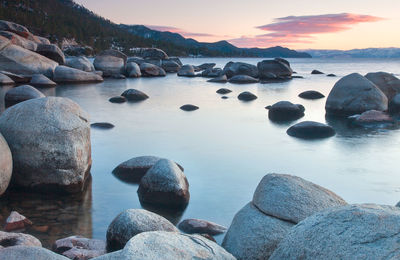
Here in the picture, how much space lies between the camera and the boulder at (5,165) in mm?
6855

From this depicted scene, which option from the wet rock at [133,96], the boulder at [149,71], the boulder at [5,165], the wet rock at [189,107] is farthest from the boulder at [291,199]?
the boulder at [149,71]

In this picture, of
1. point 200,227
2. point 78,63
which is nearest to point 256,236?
point 200,227

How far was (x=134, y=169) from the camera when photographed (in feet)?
28.3

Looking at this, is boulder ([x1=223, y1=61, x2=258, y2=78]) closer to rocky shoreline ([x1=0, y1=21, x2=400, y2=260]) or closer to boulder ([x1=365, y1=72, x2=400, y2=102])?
boulder ([x1=365, y1=72, x2=400, y2=102])

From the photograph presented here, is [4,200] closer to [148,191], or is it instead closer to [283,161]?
[148,191]

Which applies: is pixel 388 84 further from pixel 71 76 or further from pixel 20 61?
pixel 20 61

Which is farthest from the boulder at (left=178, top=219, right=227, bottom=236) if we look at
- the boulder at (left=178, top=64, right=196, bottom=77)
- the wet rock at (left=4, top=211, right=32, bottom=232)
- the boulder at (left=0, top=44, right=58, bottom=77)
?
the boulder at (left=178, top=64, right=196, bottom=77)

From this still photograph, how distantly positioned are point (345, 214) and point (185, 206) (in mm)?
4217

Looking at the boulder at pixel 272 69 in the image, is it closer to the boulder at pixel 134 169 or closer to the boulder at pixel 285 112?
the boulder at pixel 285 112

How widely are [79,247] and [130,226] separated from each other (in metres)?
0.66

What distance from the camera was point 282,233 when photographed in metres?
→ 4.77

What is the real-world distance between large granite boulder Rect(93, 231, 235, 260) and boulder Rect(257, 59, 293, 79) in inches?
1486

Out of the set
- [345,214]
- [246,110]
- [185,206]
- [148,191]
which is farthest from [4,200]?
[246,110]

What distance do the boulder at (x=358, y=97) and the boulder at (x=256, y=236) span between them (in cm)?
1347
